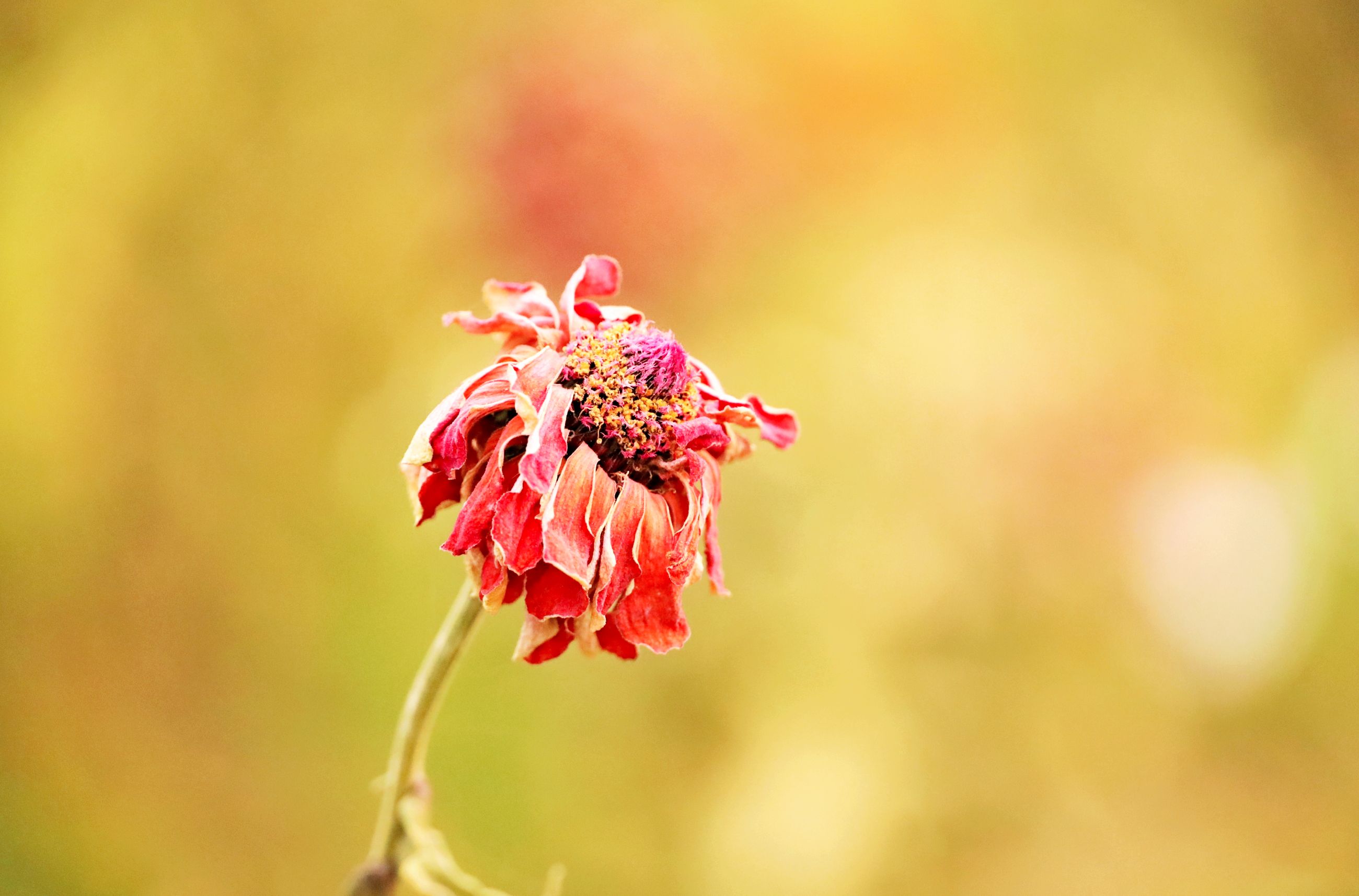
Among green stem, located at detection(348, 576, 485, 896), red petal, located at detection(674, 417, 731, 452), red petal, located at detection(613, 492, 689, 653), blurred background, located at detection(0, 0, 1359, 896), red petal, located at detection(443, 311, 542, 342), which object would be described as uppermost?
blurred background, located at detection(0, 0, 1359, 896)

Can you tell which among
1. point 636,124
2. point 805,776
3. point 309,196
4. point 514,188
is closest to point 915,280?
point 636,124

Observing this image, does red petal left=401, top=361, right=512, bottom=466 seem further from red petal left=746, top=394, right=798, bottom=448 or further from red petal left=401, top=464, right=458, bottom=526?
red petal left=746, top=394, right=798, bottom=448

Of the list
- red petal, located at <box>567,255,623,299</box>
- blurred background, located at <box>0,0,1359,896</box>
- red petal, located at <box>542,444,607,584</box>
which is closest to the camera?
red petal, located at <box>542,444,607,584</box>

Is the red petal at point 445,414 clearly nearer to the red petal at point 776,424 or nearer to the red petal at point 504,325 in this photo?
the red petal at point 504,325

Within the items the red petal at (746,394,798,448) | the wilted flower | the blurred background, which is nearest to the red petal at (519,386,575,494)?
the wilted flower

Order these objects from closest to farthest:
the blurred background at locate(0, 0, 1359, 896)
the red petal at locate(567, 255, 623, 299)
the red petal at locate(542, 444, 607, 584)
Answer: the red petal at locate(542, 444, 607, 584), the red petal at locate(567, 255, 623, 299), the blurred background at locate(0, 0, 1359, 896)

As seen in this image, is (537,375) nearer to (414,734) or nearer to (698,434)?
(698,434)

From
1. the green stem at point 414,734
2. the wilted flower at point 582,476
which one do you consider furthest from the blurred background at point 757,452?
the wilted flower at point 582,476
